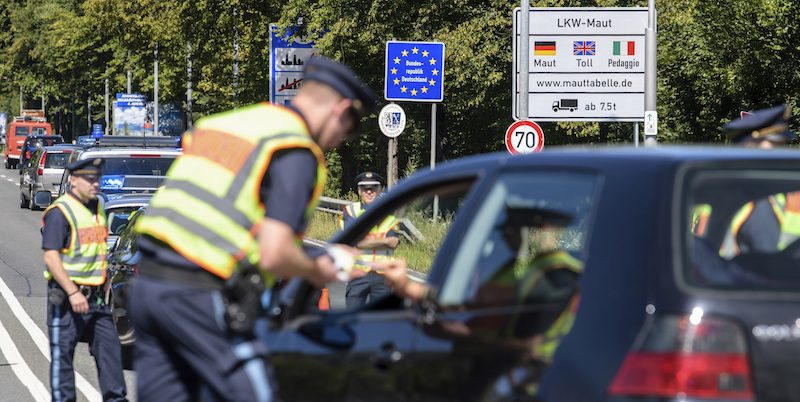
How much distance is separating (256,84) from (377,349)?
110 ft

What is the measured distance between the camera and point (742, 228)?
3914 millimetres

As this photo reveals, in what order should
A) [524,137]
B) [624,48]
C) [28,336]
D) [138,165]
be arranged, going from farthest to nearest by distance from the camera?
[624,48]
[524,137]
[138,165]
[28,336]

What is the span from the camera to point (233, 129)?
10.3 feet

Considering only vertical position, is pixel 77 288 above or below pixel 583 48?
below

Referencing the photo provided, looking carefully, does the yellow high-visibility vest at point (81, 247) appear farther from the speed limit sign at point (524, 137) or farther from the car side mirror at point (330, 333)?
the speed limit sign at point (524, 137)

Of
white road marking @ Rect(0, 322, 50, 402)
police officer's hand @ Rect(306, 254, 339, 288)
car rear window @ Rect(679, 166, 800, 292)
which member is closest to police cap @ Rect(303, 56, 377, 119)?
police officer's hand @ Rect(306, 254, 339, 288)

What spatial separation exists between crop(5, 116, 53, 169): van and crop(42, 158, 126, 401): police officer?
68818 mm

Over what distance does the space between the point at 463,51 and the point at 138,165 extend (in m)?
14.3

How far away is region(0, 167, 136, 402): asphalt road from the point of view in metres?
8.09

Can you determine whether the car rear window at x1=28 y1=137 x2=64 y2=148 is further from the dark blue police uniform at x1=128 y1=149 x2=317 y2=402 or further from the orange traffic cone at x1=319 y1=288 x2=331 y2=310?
the dark blue police uniform at x1=128 y1=149 x2=317 y2=402

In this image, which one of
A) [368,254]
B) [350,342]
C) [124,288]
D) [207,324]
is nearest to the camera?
[207,324]

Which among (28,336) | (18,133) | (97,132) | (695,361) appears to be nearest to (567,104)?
(28,336)

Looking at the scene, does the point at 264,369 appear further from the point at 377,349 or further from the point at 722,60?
the point at 722,60

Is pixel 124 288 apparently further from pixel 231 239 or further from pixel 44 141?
pixel 44 141
